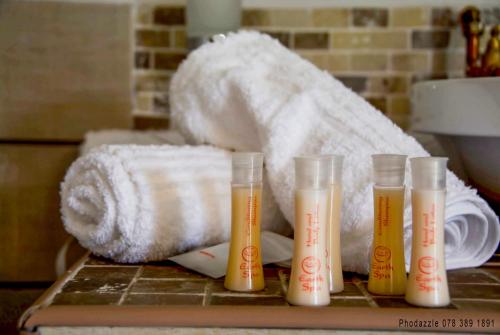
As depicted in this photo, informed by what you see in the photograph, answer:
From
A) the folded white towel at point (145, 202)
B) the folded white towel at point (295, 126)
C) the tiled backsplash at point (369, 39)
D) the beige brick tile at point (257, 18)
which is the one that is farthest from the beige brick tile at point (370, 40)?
the folded white towel at point (145, 202)

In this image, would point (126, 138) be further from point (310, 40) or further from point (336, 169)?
point (336, 169)

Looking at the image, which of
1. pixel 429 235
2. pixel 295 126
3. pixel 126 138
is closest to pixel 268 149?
pixel 295 126

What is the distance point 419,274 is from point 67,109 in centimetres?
80

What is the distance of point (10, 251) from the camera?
1089 millimetres

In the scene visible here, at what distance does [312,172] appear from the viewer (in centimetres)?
52

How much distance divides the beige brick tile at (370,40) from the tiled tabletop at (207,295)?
55 centimetres

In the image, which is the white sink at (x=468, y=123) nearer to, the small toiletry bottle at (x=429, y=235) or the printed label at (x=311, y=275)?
the small toiletry bottle at (x=429, y=235)

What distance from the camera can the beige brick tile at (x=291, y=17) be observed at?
1.10 m

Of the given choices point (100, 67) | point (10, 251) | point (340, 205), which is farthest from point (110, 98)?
point (340, 205)

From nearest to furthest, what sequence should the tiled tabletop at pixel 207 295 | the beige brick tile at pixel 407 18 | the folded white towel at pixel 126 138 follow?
the tiled tabletop at pixel 207 295 < the folded white towel at pixel 126 138 < the beige brick tile at pixel 407 18

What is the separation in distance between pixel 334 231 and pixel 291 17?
0.62 m

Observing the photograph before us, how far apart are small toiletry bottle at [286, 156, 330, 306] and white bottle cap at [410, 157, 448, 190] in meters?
0.08

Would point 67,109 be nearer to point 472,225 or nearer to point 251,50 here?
point 251,50

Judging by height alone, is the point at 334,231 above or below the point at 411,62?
below
